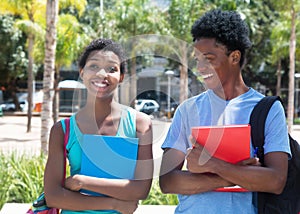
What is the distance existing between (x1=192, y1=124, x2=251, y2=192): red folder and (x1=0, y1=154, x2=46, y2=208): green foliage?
3707 millimetres

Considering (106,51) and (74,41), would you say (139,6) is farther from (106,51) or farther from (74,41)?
(106,51)

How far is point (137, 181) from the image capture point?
1.84 m

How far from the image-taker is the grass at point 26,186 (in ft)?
16.1

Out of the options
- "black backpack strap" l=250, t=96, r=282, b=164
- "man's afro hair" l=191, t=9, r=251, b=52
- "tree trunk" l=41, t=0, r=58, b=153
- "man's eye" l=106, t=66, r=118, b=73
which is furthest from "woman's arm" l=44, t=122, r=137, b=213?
"tree trunk" l=41, t=0, r=58, b=153

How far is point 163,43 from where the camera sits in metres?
1.83

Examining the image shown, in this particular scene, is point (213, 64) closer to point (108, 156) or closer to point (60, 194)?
point (108, 156)

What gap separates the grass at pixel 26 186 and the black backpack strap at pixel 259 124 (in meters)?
3.04

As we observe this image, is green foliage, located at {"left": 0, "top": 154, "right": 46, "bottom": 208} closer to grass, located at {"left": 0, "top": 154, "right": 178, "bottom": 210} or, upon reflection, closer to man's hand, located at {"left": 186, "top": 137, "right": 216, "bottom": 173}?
grass, located at {"left": 0, "top": 154, "right": 178, "bottom": 210}

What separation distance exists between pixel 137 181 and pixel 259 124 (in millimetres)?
548

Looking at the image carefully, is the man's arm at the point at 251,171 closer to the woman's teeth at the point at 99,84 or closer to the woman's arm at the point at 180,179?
the woman's arm at the point at 180,179

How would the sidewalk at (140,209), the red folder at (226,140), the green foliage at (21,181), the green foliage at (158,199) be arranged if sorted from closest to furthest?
the red folder at (226,140)
the sidewalk at (140,209)
the green foliage at (158,199)
the green foliage at (21,181)

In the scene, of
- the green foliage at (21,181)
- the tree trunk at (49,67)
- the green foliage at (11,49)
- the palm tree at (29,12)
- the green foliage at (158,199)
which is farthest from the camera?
the green foliage at (11,49)

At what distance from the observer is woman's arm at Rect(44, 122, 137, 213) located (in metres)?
1.79

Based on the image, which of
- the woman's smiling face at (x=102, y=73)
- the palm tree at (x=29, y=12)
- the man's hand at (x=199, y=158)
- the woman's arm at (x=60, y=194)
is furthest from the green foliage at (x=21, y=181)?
the palm tree at (x=29, y=12)
